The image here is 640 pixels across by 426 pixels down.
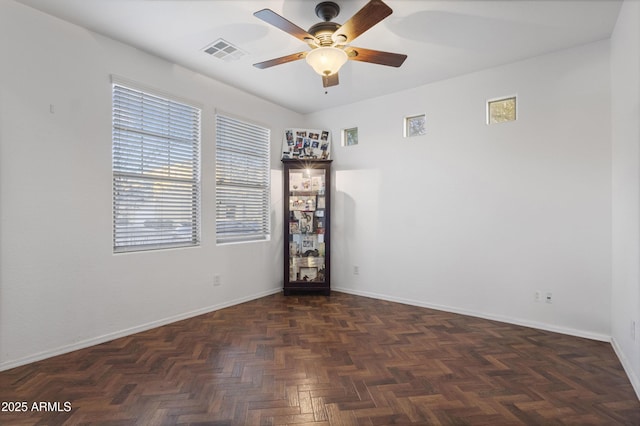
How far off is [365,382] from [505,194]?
2664mm

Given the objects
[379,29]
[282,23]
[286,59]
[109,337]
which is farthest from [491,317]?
[109,337]

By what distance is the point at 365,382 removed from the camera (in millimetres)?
2254

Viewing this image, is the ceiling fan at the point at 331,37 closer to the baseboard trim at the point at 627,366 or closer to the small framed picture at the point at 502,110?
the small framed picture at the point at 502,110

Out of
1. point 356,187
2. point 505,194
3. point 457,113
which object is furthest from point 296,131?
point 505,194

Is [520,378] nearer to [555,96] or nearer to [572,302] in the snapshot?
[572,302]

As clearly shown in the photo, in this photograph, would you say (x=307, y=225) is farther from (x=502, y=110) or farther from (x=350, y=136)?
(x=502, y=110)

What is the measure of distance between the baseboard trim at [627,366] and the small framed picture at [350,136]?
3717 mm

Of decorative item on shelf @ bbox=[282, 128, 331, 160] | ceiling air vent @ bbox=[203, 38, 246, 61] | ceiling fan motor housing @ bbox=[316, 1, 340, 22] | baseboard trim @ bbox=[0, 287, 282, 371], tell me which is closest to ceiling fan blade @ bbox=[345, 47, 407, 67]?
ceiling fan motor housing @ bbox=[316, 1, 340, 22]

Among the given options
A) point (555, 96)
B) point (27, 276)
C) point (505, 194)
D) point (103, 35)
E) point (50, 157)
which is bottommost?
point (27, 276)

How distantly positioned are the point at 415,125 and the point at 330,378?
11.1 ft

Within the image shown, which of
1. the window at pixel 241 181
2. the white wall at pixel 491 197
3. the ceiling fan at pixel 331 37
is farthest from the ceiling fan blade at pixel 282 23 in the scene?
the white wall at pixel 491 197

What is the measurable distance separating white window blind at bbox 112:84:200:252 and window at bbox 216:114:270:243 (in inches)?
14.0

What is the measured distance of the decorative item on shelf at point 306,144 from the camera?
4.85 metres

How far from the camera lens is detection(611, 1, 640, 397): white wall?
2.22 metres
